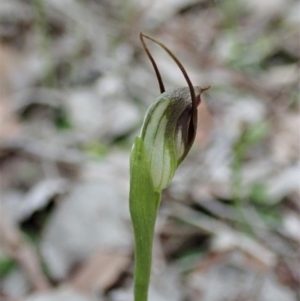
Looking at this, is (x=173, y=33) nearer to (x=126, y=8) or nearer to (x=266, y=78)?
(x=126, y=8)

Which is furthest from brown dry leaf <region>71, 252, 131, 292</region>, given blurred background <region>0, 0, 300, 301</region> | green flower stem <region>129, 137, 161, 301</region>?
green flower stem <region>129, 137, 161, 301</region>

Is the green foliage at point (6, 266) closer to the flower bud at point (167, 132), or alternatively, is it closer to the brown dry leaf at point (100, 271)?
the brown dry leaf at point (100, 271)

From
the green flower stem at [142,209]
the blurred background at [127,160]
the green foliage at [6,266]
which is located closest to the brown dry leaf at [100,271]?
the blurred background at [127,160]

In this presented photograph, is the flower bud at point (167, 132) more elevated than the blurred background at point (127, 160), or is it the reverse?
the flower bud at point (167, 132)

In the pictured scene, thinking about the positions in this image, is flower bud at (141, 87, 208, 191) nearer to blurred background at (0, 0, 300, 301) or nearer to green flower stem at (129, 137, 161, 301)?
green flower stem at (129, 137, 161, 301)

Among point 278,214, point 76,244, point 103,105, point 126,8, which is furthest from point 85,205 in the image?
point 126,8
